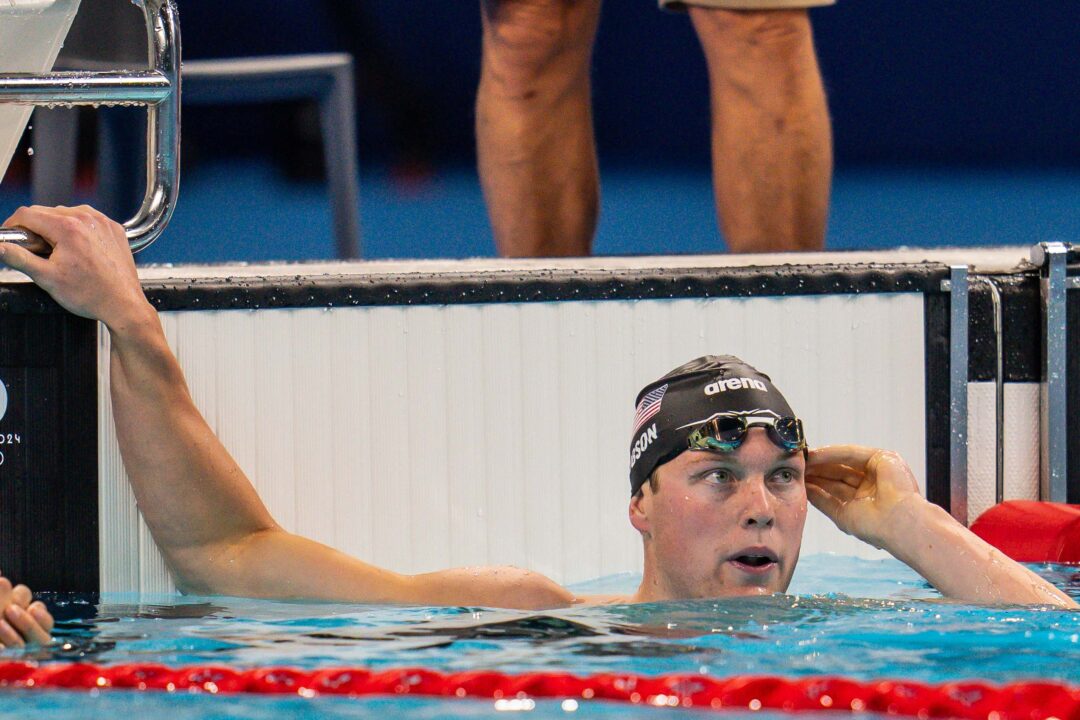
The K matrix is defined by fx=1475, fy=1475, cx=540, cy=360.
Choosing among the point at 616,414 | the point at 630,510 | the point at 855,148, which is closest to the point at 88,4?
the point at 616,414

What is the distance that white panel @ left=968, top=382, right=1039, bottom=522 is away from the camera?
8.69 ft

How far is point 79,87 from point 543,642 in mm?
1077

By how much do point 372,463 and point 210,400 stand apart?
0.29 m

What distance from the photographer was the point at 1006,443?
2.67 meters

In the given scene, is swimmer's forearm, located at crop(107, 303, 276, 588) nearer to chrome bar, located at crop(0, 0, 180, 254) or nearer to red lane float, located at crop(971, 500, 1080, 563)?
chrome bar, located at crop(0, 0, 180, 254)

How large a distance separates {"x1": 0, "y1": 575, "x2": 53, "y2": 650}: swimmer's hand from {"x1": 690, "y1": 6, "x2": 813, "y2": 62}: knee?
194cm

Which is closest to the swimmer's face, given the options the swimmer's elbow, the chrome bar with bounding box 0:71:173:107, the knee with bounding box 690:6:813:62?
the swimmer's elbow

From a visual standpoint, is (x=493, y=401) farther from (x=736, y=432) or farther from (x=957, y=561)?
(x=957, y=561)

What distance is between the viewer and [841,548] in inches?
104

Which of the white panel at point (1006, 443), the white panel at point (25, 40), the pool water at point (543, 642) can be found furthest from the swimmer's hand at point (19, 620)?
the white panel at point (1006, 443)

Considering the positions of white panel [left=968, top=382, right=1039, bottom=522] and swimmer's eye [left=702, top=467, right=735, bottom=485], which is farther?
white panel [left=968, top=382, right=1039, bottom=522]

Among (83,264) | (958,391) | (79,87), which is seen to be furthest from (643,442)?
(79,87)

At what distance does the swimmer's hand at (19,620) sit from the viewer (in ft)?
5.88

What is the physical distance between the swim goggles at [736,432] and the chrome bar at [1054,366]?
26.4 inches
